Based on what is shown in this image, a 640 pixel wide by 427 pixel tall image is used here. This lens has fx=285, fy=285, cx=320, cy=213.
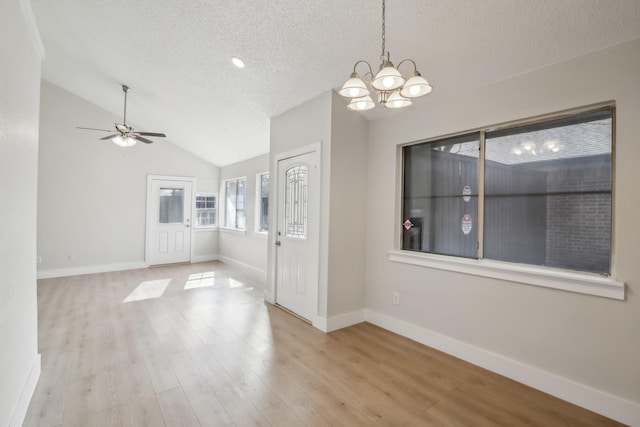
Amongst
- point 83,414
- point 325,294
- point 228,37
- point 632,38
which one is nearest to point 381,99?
point 632,38

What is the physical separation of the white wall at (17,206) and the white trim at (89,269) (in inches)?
177

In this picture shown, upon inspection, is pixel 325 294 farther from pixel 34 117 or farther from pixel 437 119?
pixel 34 117

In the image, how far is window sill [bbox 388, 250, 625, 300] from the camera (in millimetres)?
2055

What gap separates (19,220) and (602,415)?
4304 millimetres

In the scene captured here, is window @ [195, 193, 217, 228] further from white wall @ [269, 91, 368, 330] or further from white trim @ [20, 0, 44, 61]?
white trim @ [20, 0, 44, 61]

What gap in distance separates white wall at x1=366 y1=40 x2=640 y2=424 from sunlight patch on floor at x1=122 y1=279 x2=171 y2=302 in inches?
152

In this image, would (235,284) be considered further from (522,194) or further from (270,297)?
(522,194)

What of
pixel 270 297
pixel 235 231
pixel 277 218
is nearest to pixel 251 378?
pixel 270 297

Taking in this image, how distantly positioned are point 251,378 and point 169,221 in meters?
5.86

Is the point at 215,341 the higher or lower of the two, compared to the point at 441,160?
lower

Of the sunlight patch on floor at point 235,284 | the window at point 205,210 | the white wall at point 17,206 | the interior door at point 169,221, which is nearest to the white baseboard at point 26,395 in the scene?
the white wall at point 17,206

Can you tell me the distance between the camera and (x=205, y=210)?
309 inches

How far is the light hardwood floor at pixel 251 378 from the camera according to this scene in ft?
6.53

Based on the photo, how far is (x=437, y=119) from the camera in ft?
10.1
